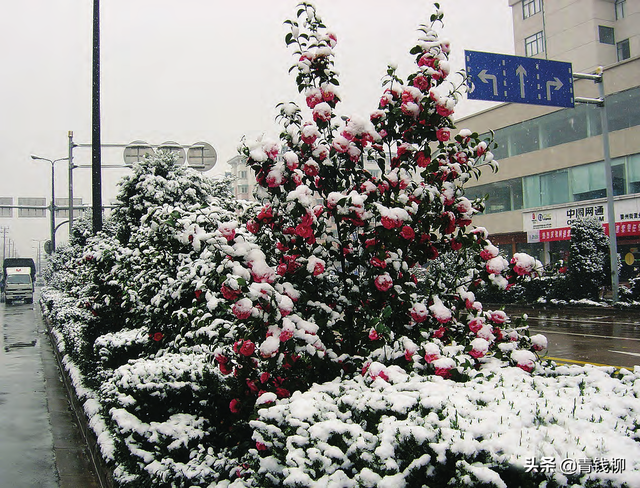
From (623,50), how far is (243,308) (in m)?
43.5

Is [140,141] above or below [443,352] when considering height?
above

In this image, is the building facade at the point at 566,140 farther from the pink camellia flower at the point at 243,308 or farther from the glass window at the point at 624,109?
the pink camellia flower at the point at 243,308

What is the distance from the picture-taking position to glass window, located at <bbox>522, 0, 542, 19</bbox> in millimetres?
41362

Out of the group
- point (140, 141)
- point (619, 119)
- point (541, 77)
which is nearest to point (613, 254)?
point (541, 77)

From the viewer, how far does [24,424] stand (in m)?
7.66

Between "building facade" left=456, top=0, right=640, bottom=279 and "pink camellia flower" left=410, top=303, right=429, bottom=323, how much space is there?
26349 mm

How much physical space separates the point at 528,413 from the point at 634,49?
141ft

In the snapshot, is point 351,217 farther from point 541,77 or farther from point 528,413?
point 541,77

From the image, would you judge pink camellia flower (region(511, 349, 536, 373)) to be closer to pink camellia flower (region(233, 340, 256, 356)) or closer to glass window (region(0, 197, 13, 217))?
pink camellia flower (region(233, 340, 256, 356))

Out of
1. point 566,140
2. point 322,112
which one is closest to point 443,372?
point 322,112

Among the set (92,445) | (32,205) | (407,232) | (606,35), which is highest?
Answer: (606,35)

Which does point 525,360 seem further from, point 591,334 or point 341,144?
point 591,334

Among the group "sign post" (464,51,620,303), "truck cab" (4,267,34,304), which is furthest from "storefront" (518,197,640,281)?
"truck cab" (4,267,34,304)

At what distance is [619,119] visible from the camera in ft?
99.1
